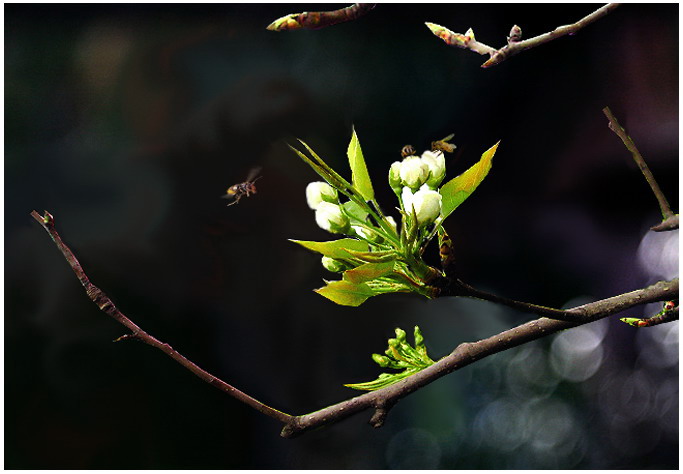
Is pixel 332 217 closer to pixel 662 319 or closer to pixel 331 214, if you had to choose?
pixel 331 214

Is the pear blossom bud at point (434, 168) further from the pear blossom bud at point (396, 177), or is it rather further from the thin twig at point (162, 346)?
the thin twig at point (162, 346)

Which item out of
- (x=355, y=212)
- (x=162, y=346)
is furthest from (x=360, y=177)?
(x=162, y=346)

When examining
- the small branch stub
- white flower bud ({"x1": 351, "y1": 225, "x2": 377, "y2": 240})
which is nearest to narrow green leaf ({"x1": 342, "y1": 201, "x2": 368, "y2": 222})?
white flower bud ({"x1": 351, "y1": 225, "x2": 377, "y2": 240})

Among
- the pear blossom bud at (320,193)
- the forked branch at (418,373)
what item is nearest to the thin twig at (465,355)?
the forked branch at (418,373)

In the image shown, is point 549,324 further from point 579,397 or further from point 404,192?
point 579,397

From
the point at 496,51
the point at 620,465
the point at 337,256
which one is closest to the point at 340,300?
the point at 337,256
